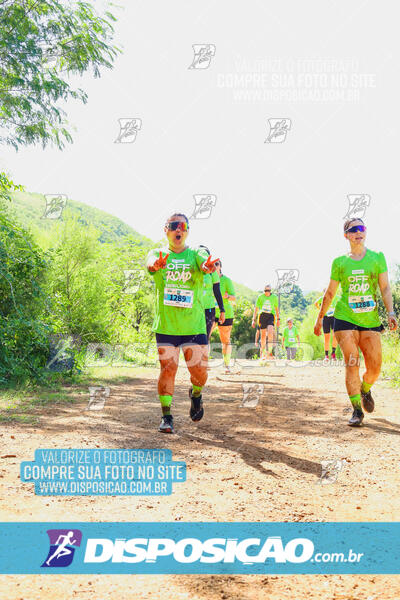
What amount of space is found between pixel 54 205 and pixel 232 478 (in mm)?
10649

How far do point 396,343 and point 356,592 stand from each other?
1137 centimetres

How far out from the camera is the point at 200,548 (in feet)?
9.11

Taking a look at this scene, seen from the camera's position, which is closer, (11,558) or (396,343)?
(11,558)

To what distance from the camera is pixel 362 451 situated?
4.90 metres

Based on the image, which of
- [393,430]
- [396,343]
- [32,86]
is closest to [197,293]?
[393,430]

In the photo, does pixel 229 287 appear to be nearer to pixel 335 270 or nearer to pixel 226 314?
pixel 226 314

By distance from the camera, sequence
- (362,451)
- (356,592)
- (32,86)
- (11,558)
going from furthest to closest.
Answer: (32,86)
(362,451)
(11,558)
(356,592)

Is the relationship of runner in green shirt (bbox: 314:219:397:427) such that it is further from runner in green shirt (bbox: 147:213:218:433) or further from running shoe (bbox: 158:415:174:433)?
running shoe (bbox: 158:415:174:433)

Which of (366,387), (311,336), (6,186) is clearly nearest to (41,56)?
(6,186)

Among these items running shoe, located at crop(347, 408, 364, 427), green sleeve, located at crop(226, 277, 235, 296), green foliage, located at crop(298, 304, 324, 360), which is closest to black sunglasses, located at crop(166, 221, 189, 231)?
running shoe, located at crop(347, 408, 364, 427)

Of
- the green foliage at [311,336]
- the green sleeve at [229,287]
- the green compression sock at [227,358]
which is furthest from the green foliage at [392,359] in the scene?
the green foliage at [311,336]

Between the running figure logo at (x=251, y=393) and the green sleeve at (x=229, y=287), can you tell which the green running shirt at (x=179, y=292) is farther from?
the green sleeve at (x=229, y=287)

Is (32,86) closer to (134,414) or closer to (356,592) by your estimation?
(134,414)

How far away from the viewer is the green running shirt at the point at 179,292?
5.59 metres
